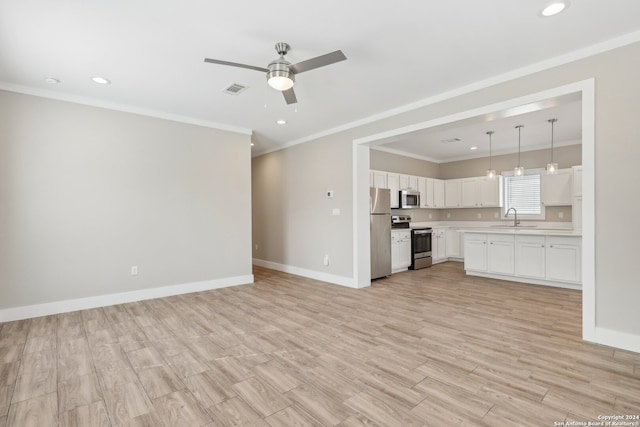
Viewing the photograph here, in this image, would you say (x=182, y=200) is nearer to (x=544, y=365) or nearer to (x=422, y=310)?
(x=422, y=310)

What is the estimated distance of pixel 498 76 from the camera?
336 cm

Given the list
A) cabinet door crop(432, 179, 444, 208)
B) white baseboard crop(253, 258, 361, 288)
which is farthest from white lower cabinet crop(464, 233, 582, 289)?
white baseboard crop(253, 258, 361, 288)

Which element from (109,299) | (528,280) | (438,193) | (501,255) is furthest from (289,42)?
(438,193)

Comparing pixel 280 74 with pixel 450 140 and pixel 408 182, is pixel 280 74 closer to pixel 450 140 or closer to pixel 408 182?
pixel 450 140

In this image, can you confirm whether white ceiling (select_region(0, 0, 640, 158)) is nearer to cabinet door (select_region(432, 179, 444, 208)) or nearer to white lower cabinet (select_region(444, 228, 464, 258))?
cabinet door (select_region(432, 179, 444, 208))

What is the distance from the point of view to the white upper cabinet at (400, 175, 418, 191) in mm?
6939

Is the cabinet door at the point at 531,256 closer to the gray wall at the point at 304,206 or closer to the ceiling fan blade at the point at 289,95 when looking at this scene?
the gray wall at the point at 304,206

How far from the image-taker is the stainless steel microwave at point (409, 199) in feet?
22.3

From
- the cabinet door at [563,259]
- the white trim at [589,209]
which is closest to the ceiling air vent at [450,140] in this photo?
the cabinet door at [563,259]

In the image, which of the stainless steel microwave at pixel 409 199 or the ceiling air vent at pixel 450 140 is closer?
the ceiling air vent at pixel 450 140

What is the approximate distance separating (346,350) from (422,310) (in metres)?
1.57

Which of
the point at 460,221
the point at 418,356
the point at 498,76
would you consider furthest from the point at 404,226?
the point at 418,356

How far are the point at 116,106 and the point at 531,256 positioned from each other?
23.4ft

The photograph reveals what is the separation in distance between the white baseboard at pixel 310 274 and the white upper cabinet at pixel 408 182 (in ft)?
9.07
